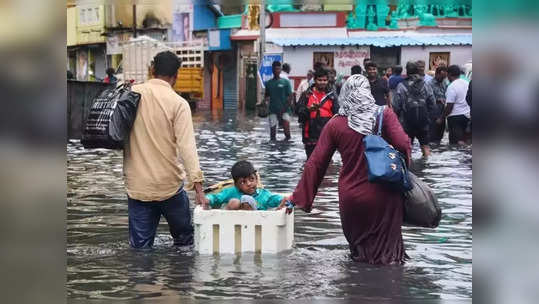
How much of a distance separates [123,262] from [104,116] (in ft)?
3.70

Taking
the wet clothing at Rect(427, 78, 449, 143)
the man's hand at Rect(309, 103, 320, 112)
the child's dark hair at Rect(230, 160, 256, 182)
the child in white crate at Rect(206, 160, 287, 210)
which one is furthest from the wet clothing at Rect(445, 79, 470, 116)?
the child's dark hair at Rect(230, 160, 256, 182)

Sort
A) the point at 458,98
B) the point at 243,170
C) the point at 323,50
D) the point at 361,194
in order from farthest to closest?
1. the point at 323,50
2. the point at 458,98
3. the point at 243,170
4. the point at 361,194

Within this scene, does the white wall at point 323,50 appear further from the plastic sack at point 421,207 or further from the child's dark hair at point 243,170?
the plastic sack at point 421,207

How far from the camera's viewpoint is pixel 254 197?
798cm

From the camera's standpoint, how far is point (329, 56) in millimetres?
38812

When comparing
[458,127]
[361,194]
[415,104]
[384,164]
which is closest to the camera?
[384,164]

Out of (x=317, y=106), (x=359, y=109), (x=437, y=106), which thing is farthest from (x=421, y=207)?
(x=437, y=106)

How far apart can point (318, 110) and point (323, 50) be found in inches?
1041

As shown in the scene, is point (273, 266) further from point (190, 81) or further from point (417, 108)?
point (190, 81)

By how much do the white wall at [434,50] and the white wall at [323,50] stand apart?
1.48 metres

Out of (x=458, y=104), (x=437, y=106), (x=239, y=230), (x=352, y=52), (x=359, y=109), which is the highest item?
(x=359, y=109)

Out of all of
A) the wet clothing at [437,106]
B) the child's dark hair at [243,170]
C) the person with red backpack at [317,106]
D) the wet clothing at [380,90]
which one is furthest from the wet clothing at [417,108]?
the child's dark hair at [243,170]
